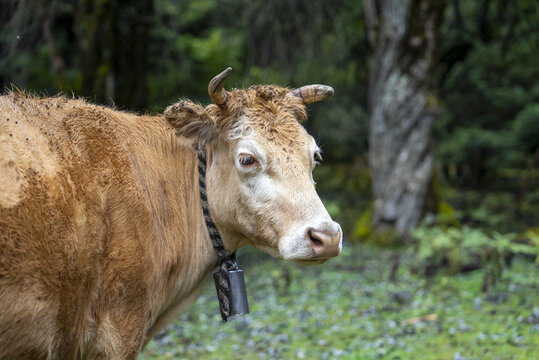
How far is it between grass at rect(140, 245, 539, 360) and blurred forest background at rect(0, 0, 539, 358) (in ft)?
1.07

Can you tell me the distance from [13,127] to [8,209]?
0.63 m

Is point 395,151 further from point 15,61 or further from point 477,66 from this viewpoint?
point 15,61

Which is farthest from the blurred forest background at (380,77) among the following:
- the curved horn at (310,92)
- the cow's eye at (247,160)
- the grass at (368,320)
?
the cow's eye at (247,160)

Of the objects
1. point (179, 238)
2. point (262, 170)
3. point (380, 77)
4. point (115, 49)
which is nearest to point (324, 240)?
point (262, 170)

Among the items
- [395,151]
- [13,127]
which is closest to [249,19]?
[395,151]

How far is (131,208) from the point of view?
4.07 metres

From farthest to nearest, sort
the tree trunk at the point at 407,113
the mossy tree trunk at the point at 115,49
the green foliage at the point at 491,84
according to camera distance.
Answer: the green foliage at the point at 491,84, the tree trunk at the point at 407,113, the mossy tree trunk at the point at 115,49

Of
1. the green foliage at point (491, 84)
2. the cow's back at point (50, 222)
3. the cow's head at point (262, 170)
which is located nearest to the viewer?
the cow's back at point (50, 222)

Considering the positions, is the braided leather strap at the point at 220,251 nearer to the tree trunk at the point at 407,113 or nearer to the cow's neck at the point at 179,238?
the cow's neck at the point at 179,238

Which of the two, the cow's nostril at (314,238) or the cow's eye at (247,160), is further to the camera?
the cow's eye at (247,160)

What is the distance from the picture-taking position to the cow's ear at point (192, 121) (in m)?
4.53

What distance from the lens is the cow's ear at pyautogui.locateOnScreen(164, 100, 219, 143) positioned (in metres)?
4.53

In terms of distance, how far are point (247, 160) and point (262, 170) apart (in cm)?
14

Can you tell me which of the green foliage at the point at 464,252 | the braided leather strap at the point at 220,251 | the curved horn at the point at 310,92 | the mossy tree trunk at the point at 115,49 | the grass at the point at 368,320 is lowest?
the grass at the point at 368,320
